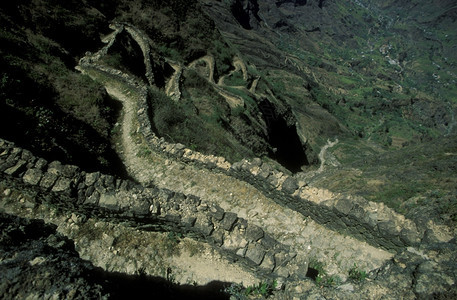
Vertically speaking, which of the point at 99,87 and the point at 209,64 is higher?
the point at 99,87

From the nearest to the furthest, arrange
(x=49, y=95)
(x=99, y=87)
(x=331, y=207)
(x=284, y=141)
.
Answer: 1. (x=331, y=207)
2. (x=49, y=95)
3. (x=99, y=87)
4. (x=284, y=141)

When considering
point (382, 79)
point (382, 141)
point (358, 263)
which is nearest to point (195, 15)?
point (358, 263)

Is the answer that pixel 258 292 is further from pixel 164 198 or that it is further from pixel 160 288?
pixel 164 198

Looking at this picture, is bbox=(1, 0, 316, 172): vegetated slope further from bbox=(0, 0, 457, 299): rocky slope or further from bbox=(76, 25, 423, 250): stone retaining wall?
bbox=(76, 25, 423, 250): stone retaining wall

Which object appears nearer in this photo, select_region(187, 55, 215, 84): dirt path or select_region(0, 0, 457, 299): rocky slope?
select_region(0, 0, 457, 299): rocky slope

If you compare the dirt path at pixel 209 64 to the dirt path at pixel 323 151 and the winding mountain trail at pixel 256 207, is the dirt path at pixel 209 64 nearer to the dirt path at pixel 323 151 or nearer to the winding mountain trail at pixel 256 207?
the winding mountain trail at pixel 256 207

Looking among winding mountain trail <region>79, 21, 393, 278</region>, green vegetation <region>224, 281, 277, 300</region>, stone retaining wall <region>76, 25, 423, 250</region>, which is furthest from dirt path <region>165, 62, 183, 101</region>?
green vegetation <region>224, 281, 277, 300</region>

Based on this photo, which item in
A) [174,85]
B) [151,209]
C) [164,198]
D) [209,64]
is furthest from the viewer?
[209,64]

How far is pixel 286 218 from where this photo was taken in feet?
32.0

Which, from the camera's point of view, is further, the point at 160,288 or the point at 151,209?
the point at 151,209

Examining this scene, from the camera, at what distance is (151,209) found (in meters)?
7.80

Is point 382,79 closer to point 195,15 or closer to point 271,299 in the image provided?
point 195,15

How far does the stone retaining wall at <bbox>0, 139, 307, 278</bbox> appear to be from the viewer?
7172 mm

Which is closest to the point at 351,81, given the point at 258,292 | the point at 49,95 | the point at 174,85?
the point at 174,85
